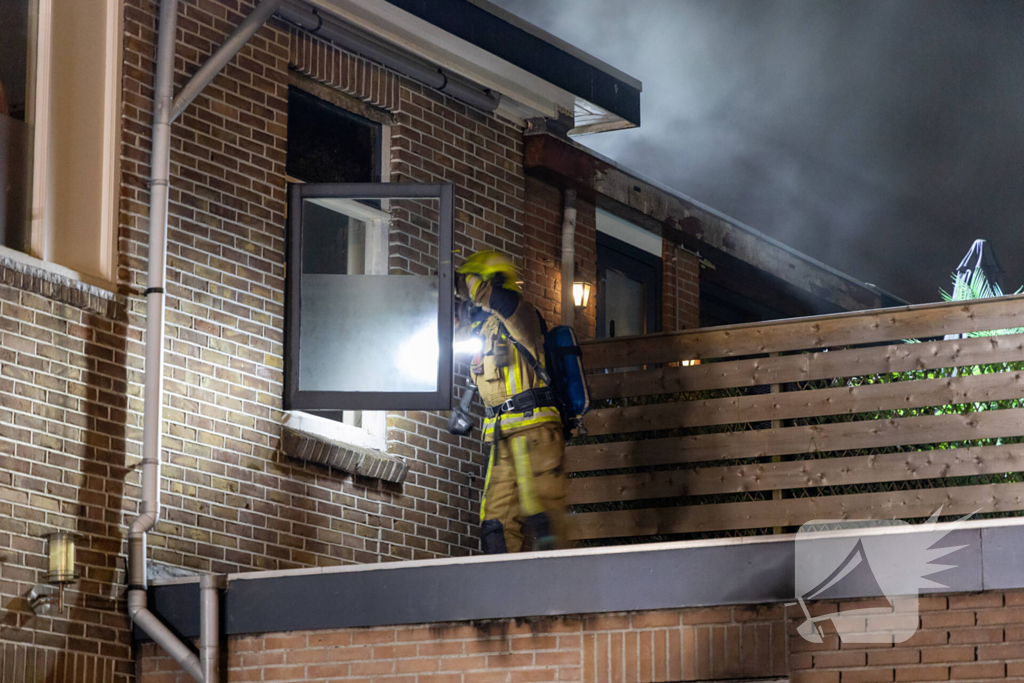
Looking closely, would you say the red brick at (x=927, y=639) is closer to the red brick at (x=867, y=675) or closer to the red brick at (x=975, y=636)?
the red brick at (x=975, y=636)

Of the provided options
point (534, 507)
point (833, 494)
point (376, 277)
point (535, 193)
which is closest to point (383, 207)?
point (376, 277)

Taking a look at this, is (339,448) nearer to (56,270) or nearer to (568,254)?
(56,270)

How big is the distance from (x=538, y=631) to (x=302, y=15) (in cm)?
447

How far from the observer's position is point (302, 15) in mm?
9344

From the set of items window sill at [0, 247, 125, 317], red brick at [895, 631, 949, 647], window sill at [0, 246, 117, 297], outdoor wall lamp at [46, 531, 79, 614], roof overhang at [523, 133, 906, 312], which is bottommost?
red brick at [895, 631, 949, 647]

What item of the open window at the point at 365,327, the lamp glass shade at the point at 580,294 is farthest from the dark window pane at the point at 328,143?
the lamp glass shade at the point at 580,294

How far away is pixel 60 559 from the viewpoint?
23.5 ft

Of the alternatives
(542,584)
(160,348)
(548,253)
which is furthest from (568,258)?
(542,584)

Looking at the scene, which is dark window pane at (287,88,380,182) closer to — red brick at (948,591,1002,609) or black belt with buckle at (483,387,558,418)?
black belt with buckle at (483,387,558,418)

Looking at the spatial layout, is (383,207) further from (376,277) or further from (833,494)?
(833,494)

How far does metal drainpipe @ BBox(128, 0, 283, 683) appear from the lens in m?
7.32

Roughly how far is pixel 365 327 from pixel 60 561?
246 cm

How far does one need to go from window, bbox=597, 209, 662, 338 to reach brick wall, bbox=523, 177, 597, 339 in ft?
1.85

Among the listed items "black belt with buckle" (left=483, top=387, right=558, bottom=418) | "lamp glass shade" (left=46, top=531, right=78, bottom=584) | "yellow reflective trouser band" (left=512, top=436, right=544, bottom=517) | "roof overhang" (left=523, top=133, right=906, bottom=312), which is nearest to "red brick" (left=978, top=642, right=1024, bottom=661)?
"yellow reflective trouser band" (left=512, top=436, right=544, bottom=517)
